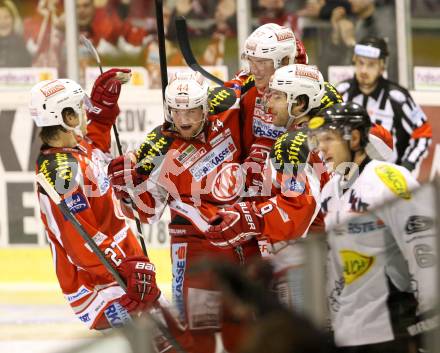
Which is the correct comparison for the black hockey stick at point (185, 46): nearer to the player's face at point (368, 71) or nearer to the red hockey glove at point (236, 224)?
the red hockey glove at point (236, 224)

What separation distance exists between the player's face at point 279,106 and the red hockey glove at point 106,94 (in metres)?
0.97

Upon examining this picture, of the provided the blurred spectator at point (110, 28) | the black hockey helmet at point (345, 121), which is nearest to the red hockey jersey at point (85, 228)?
A: the black hockey helmet at point (345, 121)

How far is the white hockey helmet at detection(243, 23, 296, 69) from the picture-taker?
6633 millimetres

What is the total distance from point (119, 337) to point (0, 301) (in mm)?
5201

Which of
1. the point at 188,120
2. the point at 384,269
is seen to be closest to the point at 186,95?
the point at 188,120

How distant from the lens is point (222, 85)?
23.2 feet

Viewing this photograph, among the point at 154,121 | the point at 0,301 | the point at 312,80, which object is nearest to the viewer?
the point at 312,80

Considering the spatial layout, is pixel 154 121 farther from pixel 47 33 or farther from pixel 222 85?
pixel 222 85

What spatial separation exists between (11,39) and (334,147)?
481cm

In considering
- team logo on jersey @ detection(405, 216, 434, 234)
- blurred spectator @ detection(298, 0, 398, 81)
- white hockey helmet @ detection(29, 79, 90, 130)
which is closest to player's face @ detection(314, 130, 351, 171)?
team logo on jersey @ detection(405, 216, 434, 234)

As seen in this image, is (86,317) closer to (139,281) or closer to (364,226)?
(139,281)

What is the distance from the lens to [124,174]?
650 centimetres

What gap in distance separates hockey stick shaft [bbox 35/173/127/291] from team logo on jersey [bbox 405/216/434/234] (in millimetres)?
2037

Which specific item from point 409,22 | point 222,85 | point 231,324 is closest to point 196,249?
point 222,85
